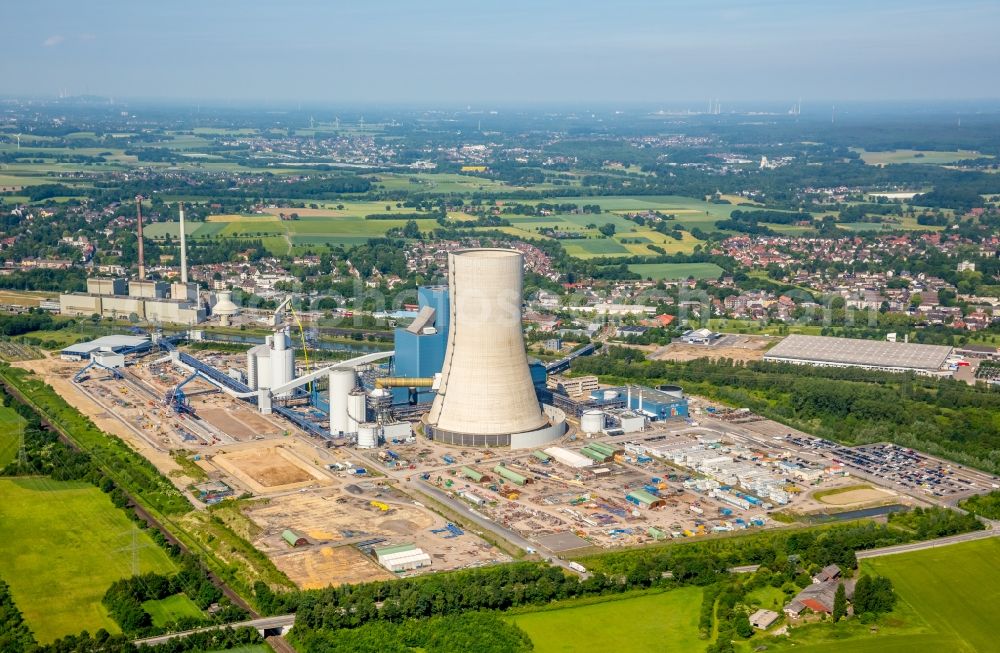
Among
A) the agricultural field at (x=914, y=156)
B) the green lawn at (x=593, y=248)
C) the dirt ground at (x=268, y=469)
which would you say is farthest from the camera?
the agricultural field at (x=914, y=156)

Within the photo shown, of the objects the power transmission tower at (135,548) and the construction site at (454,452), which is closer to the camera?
the power transmission tower at (135,548)

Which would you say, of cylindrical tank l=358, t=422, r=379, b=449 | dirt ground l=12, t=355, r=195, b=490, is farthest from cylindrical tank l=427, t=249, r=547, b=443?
dirt ground l=12, t=355, r=195, b=490

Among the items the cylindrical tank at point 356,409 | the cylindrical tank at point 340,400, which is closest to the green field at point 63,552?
the cylindrical tank at point 340,400

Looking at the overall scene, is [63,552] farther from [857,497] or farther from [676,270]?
[676,270]

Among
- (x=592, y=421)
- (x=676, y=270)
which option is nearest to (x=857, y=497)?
(x=592, y=421)

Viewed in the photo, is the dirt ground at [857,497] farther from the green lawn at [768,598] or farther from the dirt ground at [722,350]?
the dirt ground at [722,350]

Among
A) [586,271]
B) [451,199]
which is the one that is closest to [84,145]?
[451,199]
